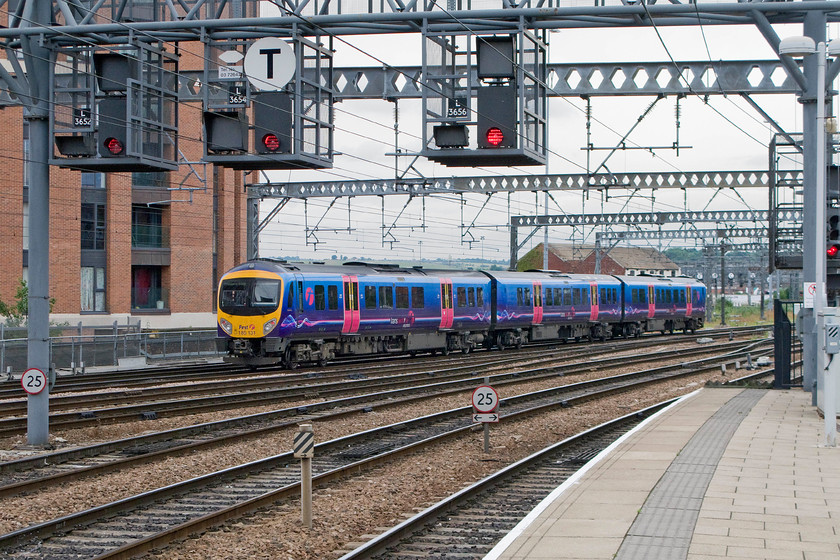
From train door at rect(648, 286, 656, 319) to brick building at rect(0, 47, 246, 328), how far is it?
74.2ft

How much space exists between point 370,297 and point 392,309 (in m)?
1.32

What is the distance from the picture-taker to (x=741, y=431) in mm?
15641

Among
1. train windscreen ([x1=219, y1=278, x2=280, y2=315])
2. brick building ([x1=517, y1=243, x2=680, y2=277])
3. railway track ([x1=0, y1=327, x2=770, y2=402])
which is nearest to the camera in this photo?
railway track ([x1=0, y1=327, x2=770, y2=402])

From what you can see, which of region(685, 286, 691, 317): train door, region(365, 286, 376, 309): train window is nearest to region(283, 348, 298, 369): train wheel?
region(365, 286, 376, 309): train window

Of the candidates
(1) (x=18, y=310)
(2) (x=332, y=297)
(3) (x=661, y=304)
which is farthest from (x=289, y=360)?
(3) (x=661, y=304)

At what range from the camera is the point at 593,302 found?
161 feet

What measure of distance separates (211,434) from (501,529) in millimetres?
7641

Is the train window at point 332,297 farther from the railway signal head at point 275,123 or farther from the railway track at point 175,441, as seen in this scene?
the railway signal head at point 275,123

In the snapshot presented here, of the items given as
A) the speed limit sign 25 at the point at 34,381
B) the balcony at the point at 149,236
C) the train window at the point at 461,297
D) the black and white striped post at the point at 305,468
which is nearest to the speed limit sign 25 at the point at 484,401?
the black and white striped post at the point at 305,468

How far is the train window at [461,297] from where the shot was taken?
3797 cm

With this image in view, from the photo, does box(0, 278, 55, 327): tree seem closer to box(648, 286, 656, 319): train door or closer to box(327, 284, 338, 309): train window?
box(327, 284, 338, 309): train window

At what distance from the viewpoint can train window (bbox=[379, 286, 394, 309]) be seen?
33656 millimetres

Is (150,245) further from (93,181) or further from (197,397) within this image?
(197,397)

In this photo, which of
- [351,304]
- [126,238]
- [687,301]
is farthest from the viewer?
[687,301]
